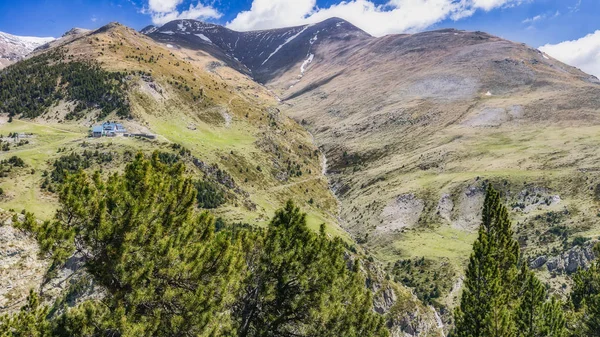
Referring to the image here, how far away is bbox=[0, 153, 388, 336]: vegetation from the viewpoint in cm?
1302

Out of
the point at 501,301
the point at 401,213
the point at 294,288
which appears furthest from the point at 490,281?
the point at 401,213

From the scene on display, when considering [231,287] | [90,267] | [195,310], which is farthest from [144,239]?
[231,287]

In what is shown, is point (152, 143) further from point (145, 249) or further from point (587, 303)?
point (587, 303)

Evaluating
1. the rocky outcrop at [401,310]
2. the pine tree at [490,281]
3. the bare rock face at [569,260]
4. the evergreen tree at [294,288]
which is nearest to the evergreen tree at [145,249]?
the evergreen tree at [294,288]

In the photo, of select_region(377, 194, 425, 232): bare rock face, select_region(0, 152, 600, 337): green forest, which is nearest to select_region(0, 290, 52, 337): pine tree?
select_region(0, 152, 600, 337): green forest

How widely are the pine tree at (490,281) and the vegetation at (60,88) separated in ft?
392

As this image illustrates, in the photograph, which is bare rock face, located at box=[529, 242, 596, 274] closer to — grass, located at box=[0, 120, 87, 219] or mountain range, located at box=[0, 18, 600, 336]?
mountain range, located at box=[0, 18, 600, 336]

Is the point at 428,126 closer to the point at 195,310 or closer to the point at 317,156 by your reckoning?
the point at 317,156

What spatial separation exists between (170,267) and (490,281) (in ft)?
72.5

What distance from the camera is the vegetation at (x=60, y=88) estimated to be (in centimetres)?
12175

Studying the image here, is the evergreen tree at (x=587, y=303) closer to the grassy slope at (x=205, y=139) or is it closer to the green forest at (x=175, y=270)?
the green forest at (x=175, y=270)

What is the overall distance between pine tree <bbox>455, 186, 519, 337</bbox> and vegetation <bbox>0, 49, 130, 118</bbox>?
119 metres

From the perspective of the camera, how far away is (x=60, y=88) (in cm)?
13400

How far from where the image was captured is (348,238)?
111 m
